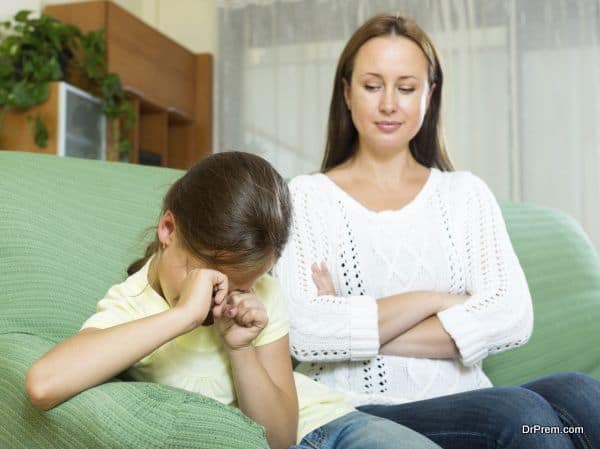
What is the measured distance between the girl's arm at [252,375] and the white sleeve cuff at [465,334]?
38 cm

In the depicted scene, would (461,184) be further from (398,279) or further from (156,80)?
(156,80)

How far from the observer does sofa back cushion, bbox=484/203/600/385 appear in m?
1.71

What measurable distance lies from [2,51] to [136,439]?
275 centimetres

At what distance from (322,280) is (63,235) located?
0.45 m

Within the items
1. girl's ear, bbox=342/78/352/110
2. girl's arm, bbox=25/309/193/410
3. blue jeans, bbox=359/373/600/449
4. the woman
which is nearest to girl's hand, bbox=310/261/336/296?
the woman

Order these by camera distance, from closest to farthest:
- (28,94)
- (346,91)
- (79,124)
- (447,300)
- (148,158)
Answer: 1. (447,300)
2. (346,91)
3. (28,94)
4. (79,124)
5. (148,158)

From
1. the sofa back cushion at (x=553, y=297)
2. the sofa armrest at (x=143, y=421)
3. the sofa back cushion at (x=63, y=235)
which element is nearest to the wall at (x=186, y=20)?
the sofa back cushion at (x=553, y=297)

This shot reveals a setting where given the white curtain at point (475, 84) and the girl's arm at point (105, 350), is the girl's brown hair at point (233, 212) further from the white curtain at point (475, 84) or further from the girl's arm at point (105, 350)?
the white curtain at point (475, 84)

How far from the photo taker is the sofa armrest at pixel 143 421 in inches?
33.4

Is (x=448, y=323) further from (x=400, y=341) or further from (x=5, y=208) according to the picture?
(x=5, y=208)

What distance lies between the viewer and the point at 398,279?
4.83 ft

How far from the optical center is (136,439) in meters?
0.85

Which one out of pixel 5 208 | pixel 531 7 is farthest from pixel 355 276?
pixel 531 7

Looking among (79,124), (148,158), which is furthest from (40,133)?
(148,158)
